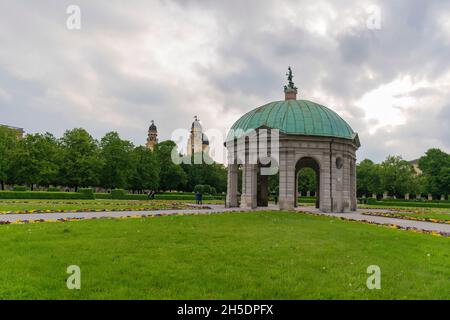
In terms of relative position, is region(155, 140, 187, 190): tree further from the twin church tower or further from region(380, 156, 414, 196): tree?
region(380, 156, 414, 196): tree

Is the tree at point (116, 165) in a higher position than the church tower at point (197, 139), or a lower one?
lower

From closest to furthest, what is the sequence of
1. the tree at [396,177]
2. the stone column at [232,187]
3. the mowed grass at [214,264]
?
the mowed grass at [214,264] < the stone column at [232,187] < the tree at [396,177]

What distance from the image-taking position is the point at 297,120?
33.6 metres

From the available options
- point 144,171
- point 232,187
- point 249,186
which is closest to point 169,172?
point 144,171

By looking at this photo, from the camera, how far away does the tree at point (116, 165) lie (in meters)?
69.9

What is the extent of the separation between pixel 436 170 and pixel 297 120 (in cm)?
7282

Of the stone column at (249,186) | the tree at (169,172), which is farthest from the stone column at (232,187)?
the tree at (169,172)

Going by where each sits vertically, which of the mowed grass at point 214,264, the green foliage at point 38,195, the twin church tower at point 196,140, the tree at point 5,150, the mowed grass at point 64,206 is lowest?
the mowed grass at point 214,264

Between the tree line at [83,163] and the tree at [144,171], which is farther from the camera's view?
the tree at [144,171]

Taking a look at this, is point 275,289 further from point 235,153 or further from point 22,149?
point 22,149

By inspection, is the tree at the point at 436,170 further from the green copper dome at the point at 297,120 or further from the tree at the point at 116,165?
the tree at the point at 116,165

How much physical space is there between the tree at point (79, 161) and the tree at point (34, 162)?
1750mm

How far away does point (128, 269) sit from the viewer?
862cm

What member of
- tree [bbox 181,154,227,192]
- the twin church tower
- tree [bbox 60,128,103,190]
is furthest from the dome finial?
the twin church tower
